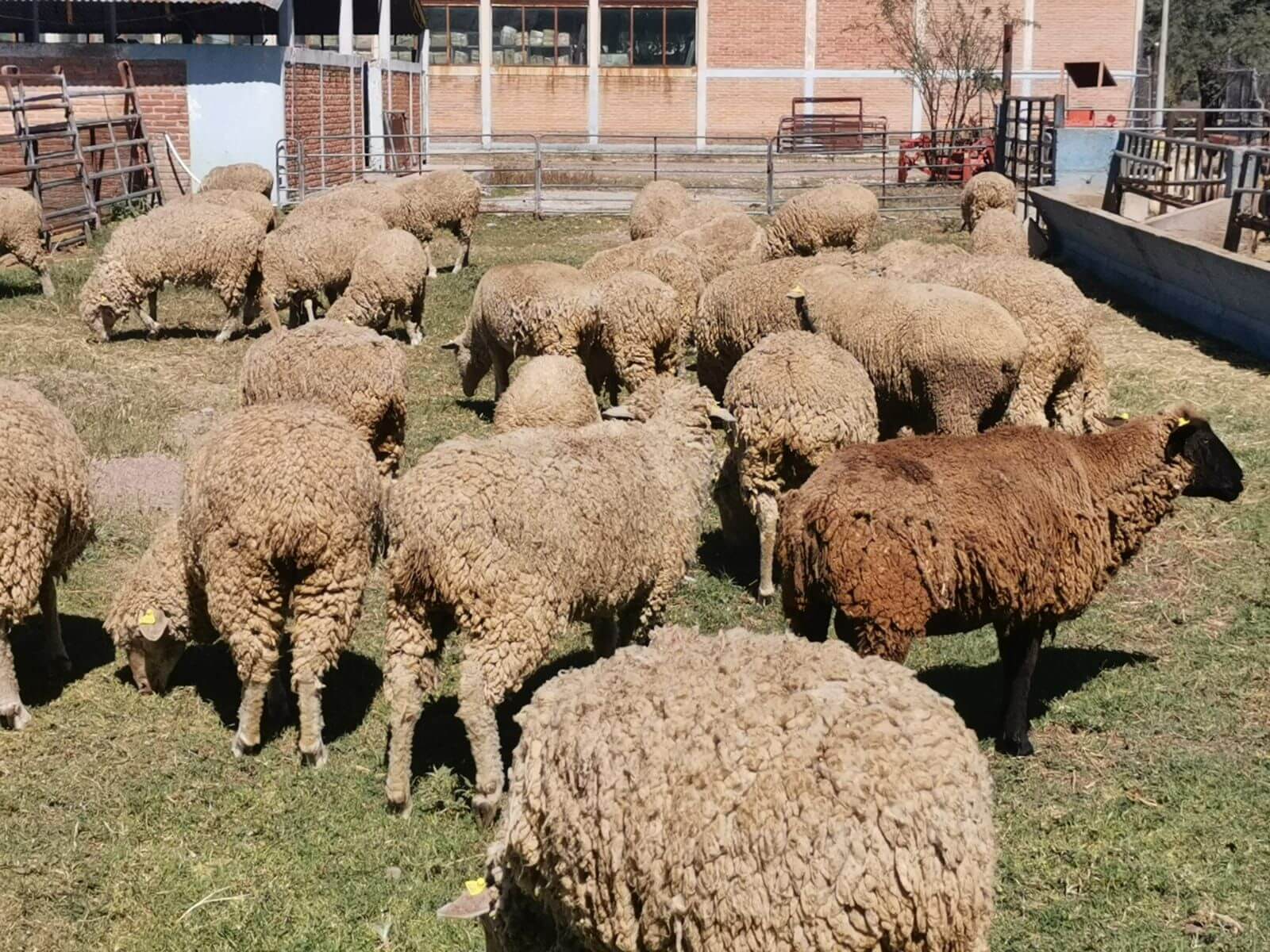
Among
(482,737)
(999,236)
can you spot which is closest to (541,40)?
(999,236)

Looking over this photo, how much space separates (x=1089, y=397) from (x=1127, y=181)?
9730 millimetres

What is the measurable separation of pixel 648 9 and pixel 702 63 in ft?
7.17

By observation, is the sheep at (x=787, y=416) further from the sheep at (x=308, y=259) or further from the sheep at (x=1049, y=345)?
the sheep at (x=308, y=259)

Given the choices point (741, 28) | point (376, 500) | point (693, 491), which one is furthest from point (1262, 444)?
point (741, 28)

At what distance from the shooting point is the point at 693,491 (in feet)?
22.7

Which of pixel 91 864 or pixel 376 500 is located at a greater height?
pixel 376 500

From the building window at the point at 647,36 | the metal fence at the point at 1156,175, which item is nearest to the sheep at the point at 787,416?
the metal fence at the point at 1156,175

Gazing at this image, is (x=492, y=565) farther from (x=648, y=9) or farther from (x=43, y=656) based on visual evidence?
(x=648, y=9)

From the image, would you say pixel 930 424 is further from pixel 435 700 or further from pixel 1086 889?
pixel 1086 889

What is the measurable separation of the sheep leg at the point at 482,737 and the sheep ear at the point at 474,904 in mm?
1691

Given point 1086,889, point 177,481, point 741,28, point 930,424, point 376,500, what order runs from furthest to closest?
point 741,28 < point 177,481 < point 930,424 < point 376,500 < point 1086,889

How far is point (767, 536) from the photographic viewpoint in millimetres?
8375

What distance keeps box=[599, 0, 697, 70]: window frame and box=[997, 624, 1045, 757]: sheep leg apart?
39.3m

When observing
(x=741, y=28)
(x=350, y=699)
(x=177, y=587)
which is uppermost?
(x=741, y=28)
